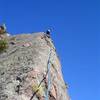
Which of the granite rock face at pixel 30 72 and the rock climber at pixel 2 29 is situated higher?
the rock climber at pixel 2 29

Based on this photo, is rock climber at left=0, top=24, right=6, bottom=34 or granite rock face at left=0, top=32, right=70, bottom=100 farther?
rock climber at left=0, top=24, right=6, bottom=34

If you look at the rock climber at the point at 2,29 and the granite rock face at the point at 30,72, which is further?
the rock climber at the point at 2,29

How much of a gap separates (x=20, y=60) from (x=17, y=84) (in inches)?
204

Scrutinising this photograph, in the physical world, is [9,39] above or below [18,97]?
above

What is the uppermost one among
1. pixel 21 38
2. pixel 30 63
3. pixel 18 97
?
pixel 21 38

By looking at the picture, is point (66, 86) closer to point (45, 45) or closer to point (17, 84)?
point (45, 45)

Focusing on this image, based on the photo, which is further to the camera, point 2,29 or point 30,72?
point 2,29

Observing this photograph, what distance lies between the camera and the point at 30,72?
32.7 metres

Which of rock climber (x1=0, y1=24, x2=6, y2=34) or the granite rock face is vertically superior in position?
rock climber (x1=0, y1=24, x2=6, y2=34)

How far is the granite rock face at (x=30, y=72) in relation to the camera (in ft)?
100

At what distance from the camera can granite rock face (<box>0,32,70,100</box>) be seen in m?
30.5

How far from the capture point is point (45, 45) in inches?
1652

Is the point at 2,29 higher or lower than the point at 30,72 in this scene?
higher

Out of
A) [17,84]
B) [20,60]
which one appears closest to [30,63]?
[20,60]
